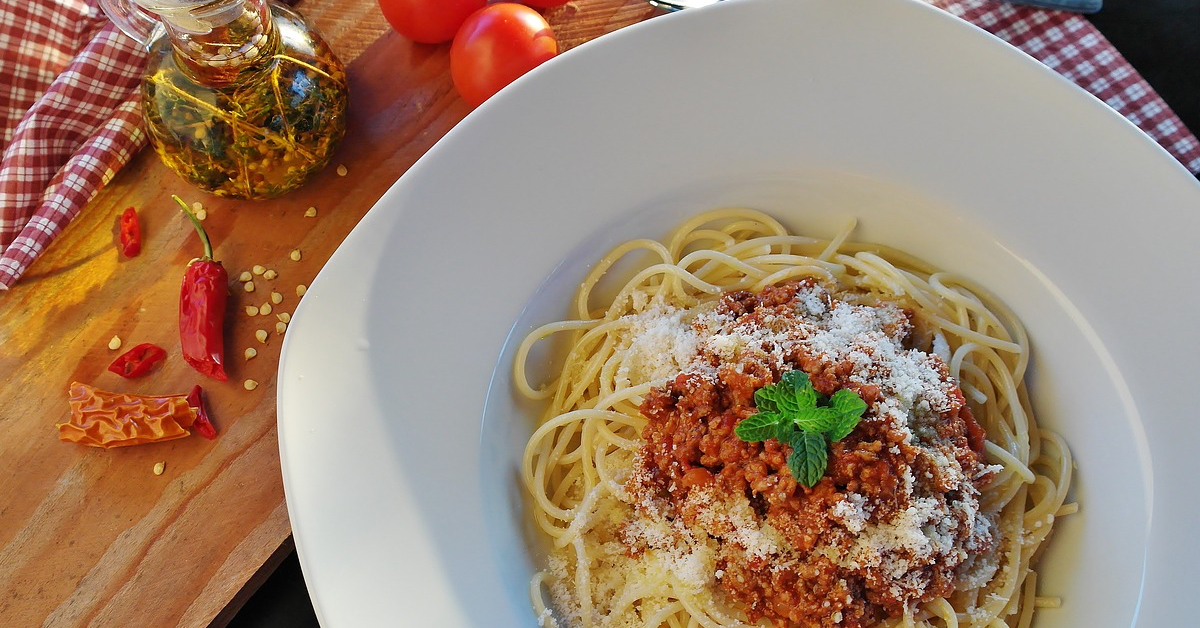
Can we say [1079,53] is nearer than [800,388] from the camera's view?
No

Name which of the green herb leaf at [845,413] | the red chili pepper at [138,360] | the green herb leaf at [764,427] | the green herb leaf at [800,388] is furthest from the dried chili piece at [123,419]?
the green herb leaf at [845,413]

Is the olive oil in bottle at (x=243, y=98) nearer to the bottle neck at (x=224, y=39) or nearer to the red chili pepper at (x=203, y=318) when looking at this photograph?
the bottle neck at (x=224, y=39)

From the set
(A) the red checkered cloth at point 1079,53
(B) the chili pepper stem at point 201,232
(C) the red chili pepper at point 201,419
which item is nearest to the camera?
(C) the red chili pepper at point 201,419

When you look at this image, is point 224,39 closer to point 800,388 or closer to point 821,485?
point 800,388

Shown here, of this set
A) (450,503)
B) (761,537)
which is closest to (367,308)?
(450,503)

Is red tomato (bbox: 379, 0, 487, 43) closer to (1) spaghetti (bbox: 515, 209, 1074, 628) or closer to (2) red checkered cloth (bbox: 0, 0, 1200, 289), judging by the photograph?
(2) red checkered cloth (bbox: 0, 0, 1200, 289)

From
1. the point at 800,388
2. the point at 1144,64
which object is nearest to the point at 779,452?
the point at 800,388
